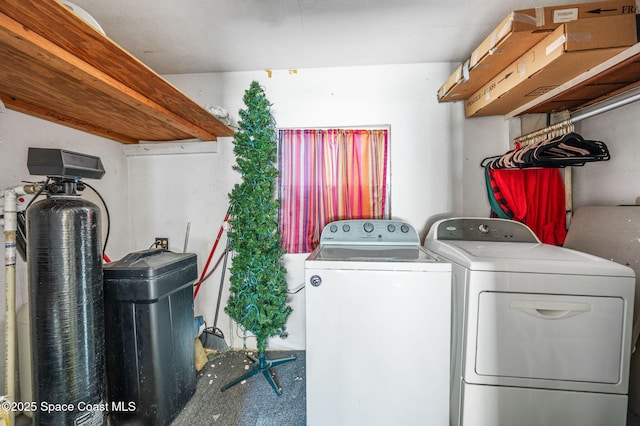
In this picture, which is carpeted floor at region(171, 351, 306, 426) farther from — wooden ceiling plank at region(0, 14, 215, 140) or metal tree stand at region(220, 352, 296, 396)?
wooden ceiling plank at region(0, 14, 215, 140)

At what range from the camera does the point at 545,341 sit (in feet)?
3.56

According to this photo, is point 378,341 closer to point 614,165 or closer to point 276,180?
point 276,180

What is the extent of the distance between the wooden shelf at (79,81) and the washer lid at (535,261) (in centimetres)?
185

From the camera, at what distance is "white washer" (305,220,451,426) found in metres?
1.16

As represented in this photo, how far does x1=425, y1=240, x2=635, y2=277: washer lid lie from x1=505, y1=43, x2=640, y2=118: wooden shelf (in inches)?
37.7

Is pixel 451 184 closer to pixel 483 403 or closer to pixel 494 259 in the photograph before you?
pixel 494 259

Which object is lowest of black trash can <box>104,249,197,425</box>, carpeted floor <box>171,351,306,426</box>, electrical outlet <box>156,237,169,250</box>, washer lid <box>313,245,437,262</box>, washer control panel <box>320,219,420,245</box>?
carpeted floor <box>171,351,306,426</box>

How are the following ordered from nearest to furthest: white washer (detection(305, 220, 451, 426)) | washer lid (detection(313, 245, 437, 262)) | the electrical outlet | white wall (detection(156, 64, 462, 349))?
white washer (detection(305, 220, 451, 426))
washer lid (detection(313, 245, 437, 262))
white wall (detection(156, 64, 462, 349))
the electrical outlet

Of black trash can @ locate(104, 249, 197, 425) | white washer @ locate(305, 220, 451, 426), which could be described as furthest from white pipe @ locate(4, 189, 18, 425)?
white washer @ locate(305, 220, 451, 426)

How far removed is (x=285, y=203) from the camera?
2102mm

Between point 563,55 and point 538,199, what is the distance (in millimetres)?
1082

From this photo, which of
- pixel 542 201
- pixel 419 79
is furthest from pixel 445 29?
pixel 542 201

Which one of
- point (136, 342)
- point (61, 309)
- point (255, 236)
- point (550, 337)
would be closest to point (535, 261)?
point (550, 337)

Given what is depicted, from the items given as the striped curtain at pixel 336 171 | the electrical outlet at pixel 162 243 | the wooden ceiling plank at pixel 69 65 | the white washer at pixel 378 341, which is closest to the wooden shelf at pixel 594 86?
the striped curtain at pixel 336 171
